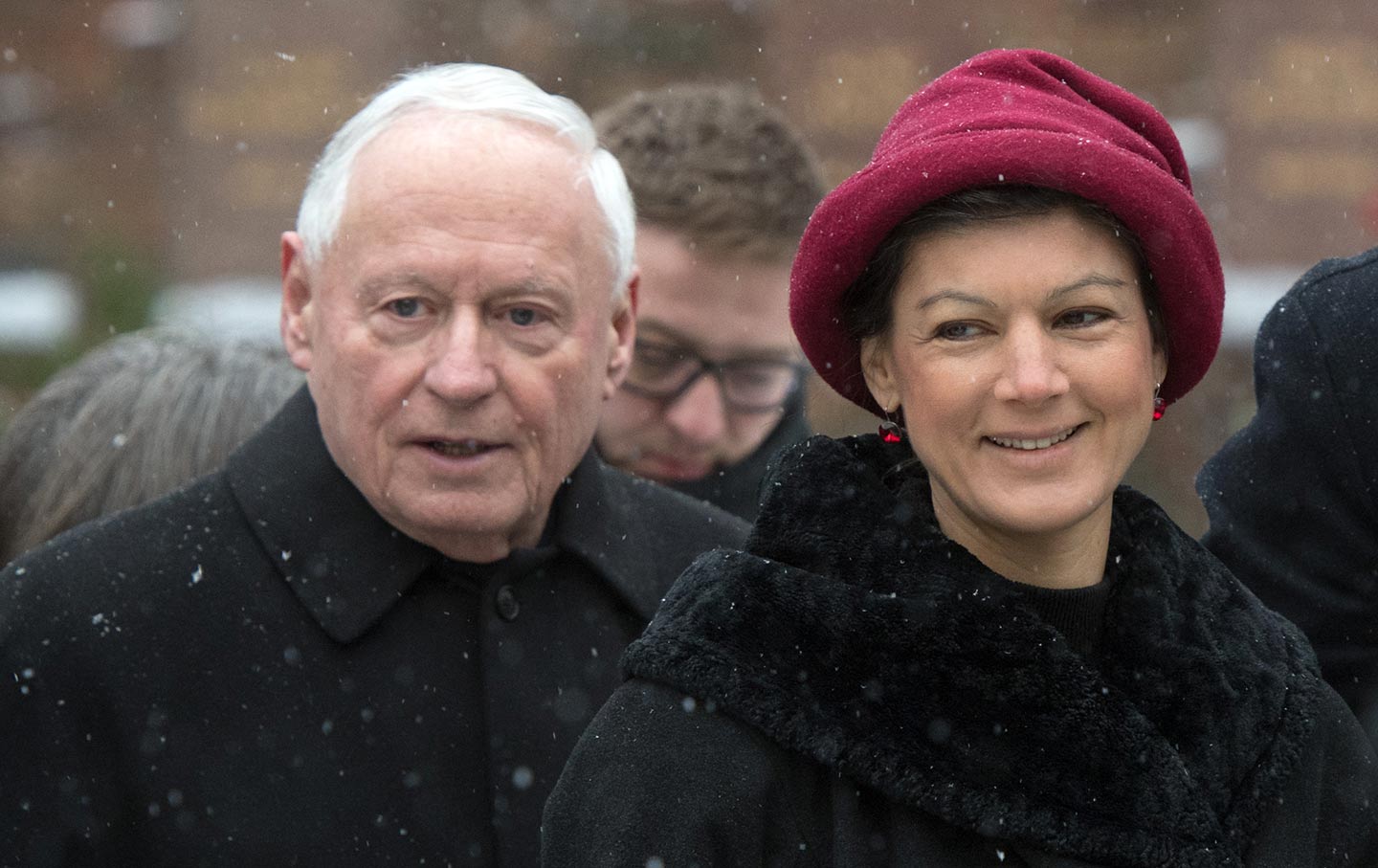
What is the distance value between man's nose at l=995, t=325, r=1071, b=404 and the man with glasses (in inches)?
76.0

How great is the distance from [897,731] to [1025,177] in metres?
0.75

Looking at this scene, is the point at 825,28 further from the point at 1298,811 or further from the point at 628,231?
the point at 1298,811

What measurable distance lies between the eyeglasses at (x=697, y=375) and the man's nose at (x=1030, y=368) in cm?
193

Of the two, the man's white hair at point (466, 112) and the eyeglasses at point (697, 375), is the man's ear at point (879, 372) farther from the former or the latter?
the eyeglasses at point (697, 375)

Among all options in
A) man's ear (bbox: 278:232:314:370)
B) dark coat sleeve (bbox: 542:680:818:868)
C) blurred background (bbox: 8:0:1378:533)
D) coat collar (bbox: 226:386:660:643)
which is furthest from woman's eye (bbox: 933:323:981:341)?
blurred background (bbox: 8:0:1378:533)

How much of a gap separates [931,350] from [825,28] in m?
7.83

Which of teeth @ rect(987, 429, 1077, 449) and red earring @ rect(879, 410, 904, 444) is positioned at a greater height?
teeth @ rect(987, 429, 1077, 449)

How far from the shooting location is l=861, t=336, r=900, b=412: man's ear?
8.82 feet

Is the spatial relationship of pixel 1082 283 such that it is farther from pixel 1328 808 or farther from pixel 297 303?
pixel 297 303

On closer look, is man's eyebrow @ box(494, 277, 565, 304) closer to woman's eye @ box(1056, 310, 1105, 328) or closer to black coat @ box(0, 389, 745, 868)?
black coat @ box(0, 389, 745, 868)

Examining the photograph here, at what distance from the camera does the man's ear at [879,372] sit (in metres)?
2.69

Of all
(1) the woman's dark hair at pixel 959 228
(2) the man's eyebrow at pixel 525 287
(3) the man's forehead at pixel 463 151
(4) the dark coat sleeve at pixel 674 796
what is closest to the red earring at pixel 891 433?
(1) the woman's dark hair at pixel 959 228

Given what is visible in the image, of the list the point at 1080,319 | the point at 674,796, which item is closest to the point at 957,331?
the point at 1080,319

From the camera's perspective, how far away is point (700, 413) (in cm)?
441
